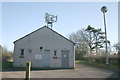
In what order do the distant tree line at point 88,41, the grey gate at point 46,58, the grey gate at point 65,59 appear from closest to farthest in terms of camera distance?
the grey gate at point 46,58 < the grey gate at point 65,59 < the distant tree line at point 88,41

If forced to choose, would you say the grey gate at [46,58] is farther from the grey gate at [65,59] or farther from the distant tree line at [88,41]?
the distant tree line at [88,41]

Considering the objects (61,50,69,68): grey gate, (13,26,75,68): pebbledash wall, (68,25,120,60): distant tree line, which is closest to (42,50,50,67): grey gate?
(13,26,75,68): pebbledash wall

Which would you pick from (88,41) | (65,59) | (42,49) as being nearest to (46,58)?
(42,49)

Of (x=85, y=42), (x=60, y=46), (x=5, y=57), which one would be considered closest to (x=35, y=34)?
(x=60, y=46)

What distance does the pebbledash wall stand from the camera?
2636 cm

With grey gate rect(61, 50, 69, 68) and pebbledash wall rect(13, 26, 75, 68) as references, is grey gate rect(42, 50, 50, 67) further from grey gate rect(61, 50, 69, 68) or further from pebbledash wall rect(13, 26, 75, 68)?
grey gate rect(61, 50, 69, 68)

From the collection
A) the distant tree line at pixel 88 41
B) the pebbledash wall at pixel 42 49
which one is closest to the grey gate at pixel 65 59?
the pebbledash wall at pixel 42 49

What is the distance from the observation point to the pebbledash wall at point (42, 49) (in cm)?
2636

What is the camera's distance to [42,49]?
26.5 m

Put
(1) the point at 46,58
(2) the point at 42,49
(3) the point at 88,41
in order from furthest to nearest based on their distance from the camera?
(3) the point at 88,41 < (2) the point at 42,49 < (1) the point at 46,58

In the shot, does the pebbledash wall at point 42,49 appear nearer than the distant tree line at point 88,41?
Yes

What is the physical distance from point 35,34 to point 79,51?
34.6 meters

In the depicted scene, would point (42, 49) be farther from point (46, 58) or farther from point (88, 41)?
point (88, 41)

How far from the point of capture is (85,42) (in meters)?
57.7
